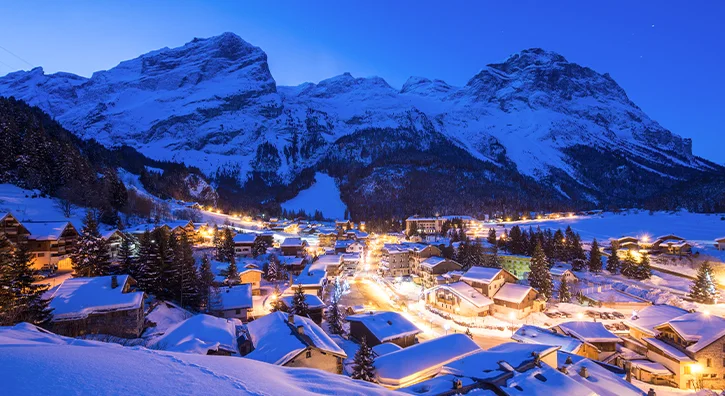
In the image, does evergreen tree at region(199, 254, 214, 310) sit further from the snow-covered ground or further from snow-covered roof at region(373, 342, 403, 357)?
the snow-covered ground

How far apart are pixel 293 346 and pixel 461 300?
25220 millimetres

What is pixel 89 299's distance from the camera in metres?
22.1

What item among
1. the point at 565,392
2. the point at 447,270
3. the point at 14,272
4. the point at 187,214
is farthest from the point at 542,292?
the point at 187,214

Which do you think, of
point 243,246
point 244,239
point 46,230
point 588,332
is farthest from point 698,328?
point 244,239

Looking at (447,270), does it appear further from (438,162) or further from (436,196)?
(438,162)

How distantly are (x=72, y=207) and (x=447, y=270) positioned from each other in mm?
52575

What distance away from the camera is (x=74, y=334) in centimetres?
2055

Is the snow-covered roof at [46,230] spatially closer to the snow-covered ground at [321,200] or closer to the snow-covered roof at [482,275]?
the snow-covered roof at [482,275]

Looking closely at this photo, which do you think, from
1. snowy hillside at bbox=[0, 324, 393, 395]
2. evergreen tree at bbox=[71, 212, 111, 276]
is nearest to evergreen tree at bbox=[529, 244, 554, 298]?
snowy hillside at bbox=[0, 324, 393, 395]

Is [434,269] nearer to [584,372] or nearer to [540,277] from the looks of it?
[540,277]

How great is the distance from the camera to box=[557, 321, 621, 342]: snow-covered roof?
26.5 metres

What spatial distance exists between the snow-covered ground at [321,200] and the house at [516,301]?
376 ft

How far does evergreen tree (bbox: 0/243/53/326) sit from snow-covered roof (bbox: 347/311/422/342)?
19338mm

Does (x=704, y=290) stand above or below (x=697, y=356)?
above
